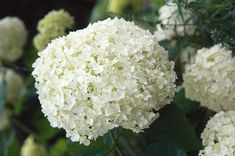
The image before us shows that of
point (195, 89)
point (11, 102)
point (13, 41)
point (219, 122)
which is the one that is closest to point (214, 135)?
point (219, 122)

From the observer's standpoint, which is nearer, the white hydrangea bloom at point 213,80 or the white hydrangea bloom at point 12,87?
the white hydrangea bloom at point 213,80

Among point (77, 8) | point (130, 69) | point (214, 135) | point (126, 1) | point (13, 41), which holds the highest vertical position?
point (77, 8)

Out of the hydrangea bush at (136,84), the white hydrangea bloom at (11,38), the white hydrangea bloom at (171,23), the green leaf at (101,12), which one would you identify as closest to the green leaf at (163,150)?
the hydrangea bush at (136,84)

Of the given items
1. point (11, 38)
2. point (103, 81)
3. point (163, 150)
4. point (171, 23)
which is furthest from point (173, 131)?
point (11, 38)

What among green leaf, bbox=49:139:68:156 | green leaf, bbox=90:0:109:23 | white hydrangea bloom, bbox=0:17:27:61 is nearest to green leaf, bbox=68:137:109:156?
white hydrangea bloom, bbox=0:17:27:61

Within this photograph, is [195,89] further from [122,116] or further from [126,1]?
[126,1]

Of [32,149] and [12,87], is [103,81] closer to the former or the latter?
[32,149]

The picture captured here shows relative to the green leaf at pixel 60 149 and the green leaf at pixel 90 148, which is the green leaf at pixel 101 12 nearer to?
the green leaf at pixel 60 149
